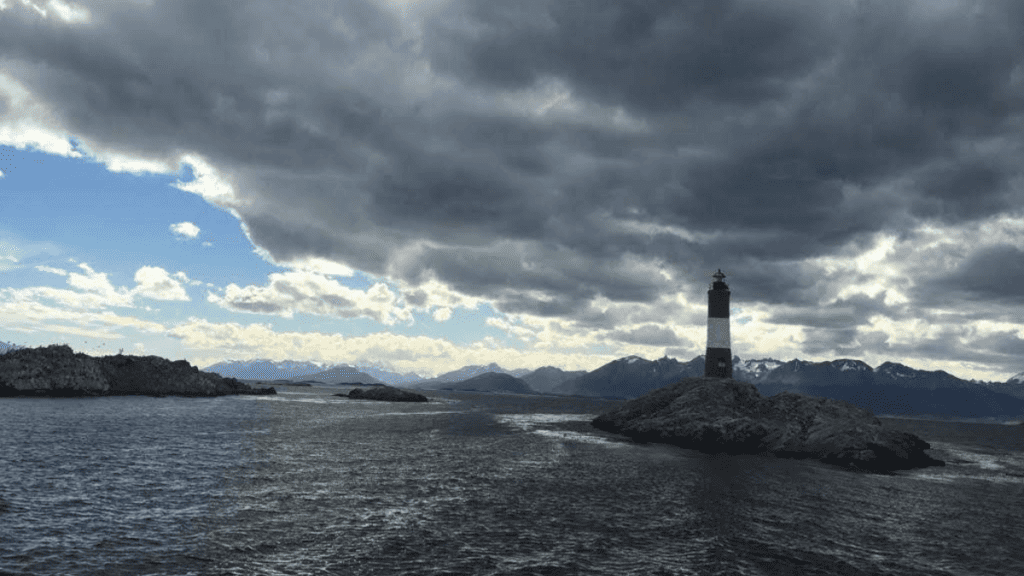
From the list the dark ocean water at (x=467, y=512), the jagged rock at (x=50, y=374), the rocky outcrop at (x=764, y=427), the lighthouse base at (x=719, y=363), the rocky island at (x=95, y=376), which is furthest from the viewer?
the rocky island at (x=95, y=376)

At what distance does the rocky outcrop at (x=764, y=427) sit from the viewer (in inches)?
2459

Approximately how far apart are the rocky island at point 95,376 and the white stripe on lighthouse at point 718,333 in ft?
508

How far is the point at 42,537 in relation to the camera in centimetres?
2502

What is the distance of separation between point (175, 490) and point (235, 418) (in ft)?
205

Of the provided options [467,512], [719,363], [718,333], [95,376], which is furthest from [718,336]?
[95,376]

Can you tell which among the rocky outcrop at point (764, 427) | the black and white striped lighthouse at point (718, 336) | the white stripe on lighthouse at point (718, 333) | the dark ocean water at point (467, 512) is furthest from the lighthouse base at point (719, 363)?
the dark ocean water at point (467, 512)

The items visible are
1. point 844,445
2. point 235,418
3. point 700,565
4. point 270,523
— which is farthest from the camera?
point 235,418

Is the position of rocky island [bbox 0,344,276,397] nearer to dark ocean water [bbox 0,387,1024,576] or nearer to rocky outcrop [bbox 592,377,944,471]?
dark ocean water [bbox 0,387,1024,576]

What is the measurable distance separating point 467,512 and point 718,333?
229 feet

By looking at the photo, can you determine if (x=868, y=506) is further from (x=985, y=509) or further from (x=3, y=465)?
(x=3, y=465)

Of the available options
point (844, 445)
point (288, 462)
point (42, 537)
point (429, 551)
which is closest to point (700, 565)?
point (429, 551)

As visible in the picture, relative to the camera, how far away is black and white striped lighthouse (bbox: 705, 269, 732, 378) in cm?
9075

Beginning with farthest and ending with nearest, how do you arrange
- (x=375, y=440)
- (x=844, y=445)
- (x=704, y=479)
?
1. (x=375, y=440)
2. (x=844, y=445)
3. (x=704, y=479)

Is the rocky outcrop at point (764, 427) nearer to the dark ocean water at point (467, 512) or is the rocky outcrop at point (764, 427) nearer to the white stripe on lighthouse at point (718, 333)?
the dark ocean water at point (467, 512)
